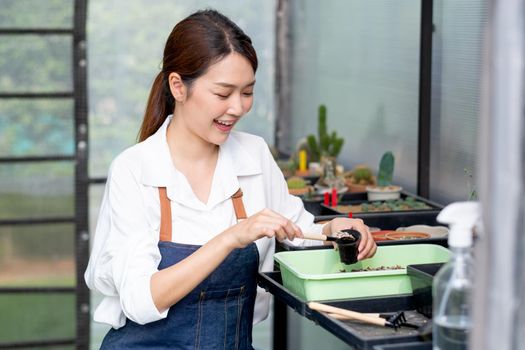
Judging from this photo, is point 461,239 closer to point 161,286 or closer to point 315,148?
point 161,286

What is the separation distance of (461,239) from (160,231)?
1.04 metres

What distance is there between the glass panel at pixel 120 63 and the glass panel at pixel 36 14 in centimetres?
12

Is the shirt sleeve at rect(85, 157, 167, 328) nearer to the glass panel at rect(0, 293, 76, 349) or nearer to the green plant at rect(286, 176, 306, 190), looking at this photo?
the green plant at rect(286, 176, 306, 190)

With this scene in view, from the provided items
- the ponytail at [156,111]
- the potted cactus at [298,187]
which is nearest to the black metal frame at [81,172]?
the potted cactus at [298,187]

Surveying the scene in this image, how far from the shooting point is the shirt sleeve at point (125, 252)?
2221 millimetres

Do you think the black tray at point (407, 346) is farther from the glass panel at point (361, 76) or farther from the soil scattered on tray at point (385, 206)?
the glass panel at point (361, 76)

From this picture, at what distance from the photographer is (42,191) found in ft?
15.2

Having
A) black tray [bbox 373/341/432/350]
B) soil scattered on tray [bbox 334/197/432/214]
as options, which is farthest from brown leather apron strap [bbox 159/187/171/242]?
soil scattered on tray [bbox 334/197/432/214]

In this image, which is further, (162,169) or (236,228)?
(162,169)

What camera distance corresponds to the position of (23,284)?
4.68 meters

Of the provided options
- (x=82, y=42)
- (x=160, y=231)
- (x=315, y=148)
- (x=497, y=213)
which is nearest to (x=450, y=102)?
(x=315, y=148)

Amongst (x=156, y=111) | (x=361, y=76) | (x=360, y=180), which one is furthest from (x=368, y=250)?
(x=361, y=76)

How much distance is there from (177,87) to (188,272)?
543 mm

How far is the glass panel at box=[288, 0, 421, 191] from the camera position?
12.6 ft
